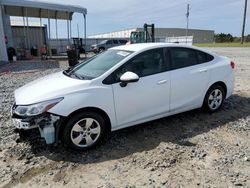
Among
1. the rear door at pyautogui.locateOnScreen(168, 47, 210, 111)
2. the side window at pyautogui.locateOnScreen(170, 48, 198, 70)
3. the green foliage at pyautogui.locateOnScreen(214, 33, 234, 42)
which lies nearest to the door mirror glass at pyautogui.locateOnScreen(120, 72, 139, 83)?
the rear door at pyautogui.locateOnScreen(168, 47, 210, 111)

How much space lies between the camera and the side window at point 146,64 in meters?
4.19

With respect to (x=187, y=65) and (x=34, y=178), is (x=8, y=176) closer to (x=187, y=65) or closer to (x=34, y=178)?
(x=34, y=178)

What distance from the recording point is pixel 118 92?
13.0 feet

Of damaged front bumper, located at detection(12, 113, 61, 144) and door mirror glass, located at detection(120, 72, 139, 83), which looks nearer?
damaged front bumper, located at detection(12, 113, 61, 144)

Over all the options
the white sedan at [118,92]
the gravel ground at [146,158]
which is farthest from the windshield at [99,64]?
the gravel ground at [146,158]

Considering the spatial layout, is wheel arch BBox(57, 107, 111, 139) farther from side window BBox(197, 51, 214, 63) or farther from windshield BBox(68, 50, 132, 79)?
side window BBox(197, 51, 214, 63)

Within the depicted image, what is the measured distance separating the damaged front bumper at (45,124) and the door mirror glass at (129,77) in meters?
1.14

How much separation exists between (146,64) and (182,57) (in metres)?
0.89

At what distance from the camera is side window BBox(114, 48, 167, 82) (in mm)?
4193

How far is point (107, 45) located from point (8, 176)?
31.8m

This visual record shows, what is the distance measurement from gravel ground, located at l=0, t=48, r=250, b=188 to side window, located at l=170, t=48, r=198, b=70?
3.73ft

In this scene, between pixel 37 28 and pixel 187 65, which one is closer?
pixel 187 65

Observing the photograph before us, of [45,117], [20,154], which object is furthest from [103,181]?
[20,154]

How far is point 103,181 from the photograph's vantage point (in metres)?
3.16
